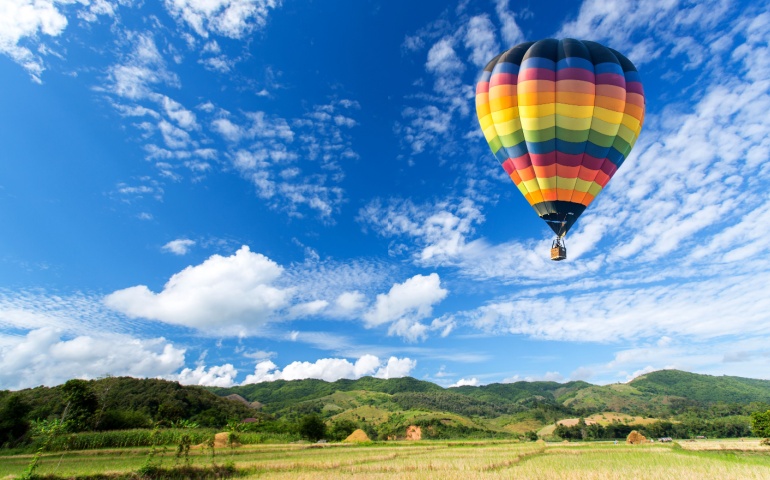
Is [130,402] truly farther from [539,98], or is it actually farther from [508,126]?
[539,98]

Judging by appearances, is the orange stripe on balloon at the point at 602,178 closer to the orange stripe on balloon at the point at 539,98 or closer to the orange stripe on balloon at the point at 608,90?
the orange stripe on balloon at the point at 608,90

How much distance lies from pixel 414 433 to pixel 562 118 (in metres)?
97.4

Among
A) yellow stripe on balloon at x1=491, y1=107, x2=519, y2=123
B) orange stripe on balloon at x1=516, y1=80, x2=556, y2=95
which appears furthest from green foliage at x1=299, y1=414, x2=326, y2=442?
orange stripe on balloon at x1=516, y1=80, x2=556, y2=95

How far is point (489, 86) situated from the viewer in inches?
990

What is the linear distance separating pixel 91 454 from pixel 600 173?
4342 centimetres

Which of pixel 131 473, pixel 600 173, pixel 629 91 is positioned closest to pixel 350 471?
pixel 131 473

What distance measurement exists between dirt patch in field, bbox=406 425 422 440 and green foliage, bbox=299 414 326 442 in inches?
1497

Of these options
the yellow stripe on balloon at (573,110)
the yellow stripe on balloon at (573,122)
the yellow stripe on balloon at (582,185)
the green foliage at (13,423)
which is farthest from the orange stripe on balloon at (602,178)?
the green foliage at (13,423)

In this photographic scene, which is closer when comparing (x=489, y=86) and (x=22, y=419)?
(x=489, y=86)

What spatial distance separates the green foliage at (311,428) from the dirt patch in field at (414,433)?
38.0 m

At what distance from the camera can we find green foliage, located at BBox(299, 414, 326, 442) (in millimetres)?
67125

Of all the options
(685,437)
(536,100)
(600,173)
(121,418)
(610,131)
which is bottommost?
(685,437)

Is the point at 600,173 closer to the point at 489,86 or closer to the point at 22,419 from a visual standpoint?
the point at 489,86

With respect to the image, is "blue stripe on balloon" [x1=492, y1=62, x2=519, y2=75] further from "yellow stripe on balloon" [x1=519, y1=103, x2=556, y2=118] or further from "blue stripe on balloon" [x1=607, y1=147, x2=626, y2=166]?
"blue stripe on balloon" [x1=607, y1=147, x2=626, y2=166]
